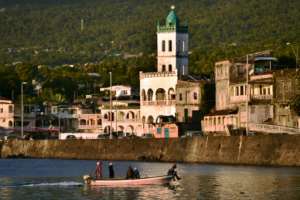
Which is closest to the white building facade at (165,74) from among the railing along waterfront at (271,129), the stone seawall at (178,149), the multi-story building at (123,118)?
the multi-story building at (123,118)

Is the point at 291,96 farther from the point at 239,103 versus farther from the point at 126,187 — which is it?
the point at 126,187

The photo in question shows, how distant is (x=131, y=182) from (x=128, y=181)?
23 cm

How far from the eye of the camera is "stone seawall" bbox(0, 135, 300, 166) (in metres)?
129

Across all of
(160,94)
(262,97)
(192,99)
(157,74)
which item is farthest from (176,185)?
(157,74)

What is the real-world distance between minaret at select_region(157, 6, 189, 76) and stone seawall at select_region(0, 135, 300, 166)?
2180 centimetres

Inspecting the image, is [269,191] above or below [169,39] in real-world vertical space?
below

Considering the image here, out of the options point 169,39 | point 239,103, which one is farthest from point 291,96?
point 169,39

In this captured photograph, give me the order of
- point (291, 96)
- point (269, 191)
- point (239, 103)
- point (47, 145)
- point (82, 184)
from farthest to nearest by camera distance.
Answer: point (47, 145), point (239, 103), point (291, 96), point (82, 184), point (269, 191)

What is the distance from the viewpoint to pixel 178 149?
146375 millimetres

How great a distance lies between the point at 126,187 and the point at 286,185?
36.8 ft

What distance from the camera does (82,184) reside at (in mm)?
110062

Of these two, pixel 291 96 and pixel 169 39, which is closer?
pixel 291 96

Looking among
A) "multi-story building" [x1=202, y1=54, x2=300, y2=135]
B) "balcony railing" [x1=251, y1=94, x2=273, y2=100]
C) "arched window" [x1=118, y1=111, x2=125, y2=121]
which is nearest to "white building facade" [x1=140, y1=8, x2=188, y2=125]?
"arched window" [x1=118, y1=111, x2=125, y2=121]

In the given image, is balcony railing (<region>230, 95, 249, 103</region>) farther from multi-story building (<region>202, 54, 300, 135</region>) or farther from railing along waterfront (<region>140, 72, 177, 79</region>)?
railing along waterfront (<region>140, 72, 177, 79</region>)
